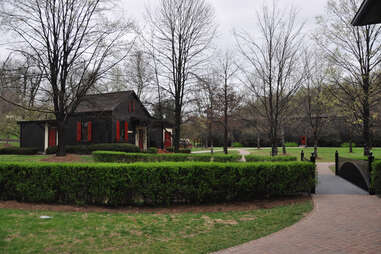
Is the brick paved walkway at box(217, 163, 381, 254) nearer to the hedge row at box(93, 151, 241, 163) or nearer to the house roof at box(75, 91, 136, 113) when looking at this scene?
the hedge row at box(93, 151, 241, 163)

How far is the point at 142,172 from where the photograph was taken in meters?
7.09

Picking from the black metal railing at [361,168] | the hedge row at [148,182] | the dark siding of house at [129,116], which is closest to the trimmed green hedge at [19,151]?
the dark siding of house at [129,116]

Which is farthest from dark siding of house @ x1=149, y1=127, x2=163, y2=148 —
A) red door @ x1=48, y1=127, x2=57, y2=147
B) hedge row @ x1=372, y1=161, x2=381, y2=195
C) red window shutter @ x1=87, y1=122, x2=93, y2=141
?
hedge row @ x1=372, y1=161, x2=381, y2=195

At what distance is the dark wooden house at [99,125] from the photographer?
22.0 meters

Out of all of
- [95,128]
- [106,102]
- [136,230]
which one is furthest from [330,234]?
[106,102]

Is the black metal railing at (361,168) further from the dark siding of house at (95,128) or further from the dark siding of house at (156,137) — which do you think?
the dark siding of house at (156,137)

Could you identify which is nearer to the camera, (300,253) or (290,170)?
(300,253)

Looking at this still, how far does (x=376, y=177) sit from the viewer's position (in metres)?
8.12

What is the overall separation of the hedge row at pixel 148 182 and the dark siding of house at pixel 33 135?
18.3 metres

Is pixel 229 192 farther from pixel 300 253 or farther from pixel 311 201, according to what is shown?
pixel 300 253

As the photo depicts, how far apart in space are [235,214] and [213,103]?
18865mm

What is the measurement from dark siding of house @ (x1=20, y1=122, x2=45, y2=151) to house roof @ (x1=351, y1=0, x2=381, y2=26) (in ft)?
83.5

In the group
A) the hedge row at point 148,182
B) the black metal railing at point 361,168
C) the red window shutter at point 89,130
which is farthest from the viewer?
the red window shutter at point 89,130

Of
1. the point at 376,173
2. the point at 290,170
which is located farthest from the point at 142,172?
the point at 376,173
